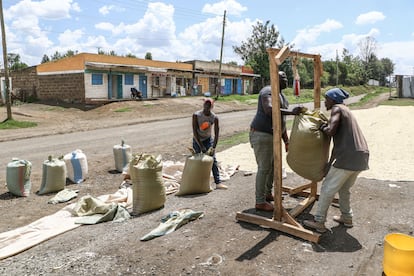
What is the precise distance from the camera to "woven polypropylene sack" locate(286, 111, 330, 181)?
4.32 metres

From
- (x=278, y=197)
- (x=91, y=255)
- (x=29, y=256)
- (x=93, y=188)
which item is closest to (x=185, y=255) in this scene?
(x=91, y=255)

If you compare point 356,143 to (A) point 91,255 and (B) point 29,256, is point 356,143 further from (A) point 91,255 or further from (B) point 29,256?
(B) point 29,256

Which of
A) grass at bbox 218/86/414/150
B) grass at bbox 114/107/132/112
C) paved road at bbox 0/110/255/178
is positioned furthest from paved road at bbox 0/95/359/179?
grass at bbox 114/107/132/112

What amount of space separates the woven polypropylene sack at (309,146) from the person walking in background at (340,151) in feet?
0.47

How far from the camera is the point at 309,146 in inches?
171

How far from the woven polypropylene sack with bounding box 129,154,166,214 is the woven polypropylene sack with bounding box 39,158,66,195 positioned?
1.89 m

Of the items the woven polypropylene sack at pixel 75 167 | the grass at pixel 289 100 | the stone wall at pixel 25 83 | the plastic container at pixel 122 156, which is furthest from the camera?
the stone wall at pixel 25 83

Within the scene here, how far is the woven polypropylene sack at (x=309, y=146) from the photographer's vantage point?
4316mm

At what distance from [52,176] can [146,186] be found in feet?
7.13

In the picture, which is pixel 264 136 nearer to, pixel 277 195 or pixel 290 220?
pixel 277 195

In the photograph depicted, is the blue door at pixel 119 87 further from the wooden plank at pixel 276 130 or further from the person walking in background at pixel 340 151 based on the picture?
the person walking in background at pixel 340 151

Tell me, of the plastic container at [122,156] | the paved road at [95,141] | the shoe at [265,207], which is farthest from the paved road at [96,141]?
the shoe at [265,207]

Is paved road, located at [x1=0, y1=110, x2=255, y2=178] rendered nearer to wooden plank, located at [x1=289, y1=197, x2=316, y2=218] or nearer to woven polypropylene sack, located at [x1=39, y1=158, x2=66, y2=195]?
woven polypropylene sack, located at [x1=39, y1=158, x2=66, y2=195]

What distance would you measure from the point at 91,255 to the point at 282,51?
2.92 meters
